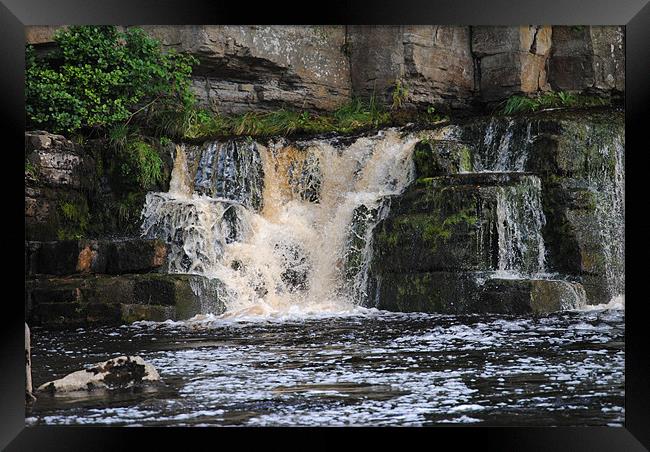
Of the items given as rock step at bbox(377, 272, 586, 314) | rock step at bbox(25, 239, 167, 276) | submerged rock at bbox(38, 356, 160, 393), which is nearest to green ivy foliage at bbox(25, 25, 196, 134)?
rock step at bbox(25, 239, 167, 276)

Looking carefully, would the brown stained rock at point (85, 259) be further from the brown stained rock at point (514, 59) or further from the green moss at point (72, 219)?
the brown stained rock at point (514, 59)

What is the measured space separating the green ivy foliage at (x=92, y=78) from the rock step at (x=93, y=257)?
244 centimetres

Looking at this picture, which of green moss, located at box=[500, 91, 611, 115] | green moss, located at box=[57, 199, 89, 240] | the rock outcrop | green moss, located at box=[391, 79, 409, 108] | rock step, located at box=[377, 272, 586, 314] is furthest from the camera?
the rock outcrop

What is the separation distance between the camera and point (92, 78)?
32.1ft

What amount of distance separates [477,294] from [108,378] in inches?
145

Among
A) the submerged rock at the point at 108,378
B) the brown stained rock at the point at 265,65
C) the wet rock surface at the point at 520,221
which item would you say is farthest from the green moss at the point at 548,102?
the submerged rock at the point at 108,378

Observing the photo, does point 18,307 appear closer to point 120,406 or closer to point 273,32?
point 120,406

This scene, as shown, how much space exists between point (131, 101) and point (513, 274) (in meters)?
5.06

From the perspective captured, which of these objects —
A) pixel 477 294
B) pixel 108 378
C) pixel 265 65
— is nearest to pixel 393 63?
pixel 265 65

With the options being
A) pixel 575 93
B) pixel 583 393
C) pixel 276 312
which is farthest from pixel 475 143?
pixel 583 393

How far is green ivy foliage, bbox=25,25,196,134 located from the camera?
9.51m

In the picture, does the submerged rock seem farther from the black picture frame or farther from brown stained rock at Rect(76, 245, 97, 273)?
brown stained rock at Rect(76, 245, 97, 273)

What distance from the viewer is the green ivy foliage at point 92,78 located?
9.51 m

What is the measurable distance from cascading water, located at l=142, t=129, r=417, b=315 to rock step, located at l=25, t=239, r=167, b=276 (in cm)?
70
